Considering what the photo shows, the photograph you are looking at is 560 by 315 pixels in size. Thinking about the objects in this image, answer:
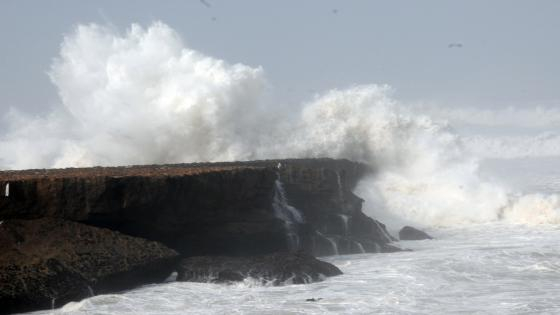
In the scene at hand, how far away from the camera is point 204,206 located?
57.4 feet

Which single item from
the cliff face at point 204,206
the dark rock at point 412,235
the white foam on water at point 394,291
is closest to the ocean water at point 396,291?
the white foam on water at point 394,291

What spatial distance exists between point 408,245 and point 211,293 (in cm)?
950

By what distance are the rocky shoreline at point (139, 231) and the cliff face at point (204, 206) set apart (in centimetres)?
2

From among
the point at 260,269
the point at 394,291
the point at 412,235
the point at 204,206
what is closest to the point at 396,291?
the point at 394,291

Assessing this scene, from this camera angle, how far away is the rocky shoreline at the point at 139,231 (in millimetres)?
13898

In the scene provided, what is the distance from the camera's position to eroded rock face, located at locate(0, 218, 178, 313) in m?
13.2

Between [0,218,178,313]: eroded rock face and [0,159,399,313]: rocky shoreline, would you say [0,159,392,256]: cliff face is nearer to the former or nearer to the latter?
[0,159,399,313]: rocky shoreline

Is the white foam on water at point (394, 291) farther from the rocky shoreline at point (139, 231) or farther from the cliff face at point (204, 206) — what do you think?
the cliff face at point (204, 206)

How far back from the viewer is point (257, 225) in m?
18.1

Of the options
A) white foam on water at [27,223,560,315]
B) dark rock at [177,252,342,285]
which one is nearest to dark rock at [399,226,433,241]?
white foam on water at [27,223,560,315]

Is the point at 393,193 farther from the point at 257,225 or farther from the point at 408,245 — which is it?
the point at 257,225

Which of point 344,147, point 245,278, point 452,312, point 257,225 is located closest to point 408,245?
point 257,225

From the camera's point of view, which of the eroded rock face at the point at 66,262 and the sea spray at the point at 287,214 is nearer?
the eroded rock face at the point at 66,262

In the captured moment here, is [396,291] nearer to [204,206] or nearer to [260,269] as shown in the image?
[260,269]
